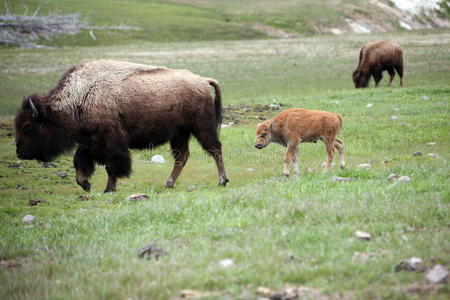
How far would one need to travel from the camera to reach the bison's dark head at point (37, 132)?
10297 millimetres

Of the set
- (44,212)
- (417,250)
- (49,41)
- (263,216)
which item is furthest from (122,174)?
(49,41)

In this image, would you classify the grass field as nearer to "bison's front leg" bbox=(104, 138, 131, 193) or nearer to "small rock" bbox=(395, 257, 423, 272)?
"small rock" bbox=(395, 257, 423, 272)

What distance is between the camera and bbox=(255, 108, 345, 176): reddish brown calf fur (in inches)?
405

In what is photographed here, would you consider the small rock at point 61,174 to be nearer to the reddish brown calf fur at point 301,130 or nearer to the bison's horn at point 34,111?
the bison's horn at point 34,111

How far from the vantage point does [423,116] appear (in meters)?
15.0

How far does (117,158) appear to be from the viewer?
32.9 feet

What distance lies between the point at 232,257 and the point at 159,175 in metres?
7.09

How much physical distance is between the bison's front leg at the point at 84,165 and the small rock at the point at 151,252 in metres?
5.31

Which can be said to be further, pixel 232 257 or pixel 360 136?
pixel 360 136

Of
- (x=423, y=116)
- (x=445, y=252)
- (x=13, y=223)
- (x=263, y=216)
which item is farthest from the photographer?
(x=423, y=116)

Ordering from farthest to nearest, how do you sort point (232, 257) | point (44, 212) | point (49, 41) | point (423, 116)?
point (49, 41), point (423, 116), point (44, 212), point (232, 257)

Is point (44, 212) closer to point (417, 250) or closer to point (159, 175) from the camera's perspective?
point (159, 175)

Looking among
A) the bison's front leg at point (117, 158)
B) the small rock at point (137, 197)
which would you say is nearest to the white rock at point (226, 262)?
the small rock at point (137, 197)

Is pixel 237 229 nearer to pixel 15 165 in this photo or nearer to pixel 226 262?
pixel 226 262
